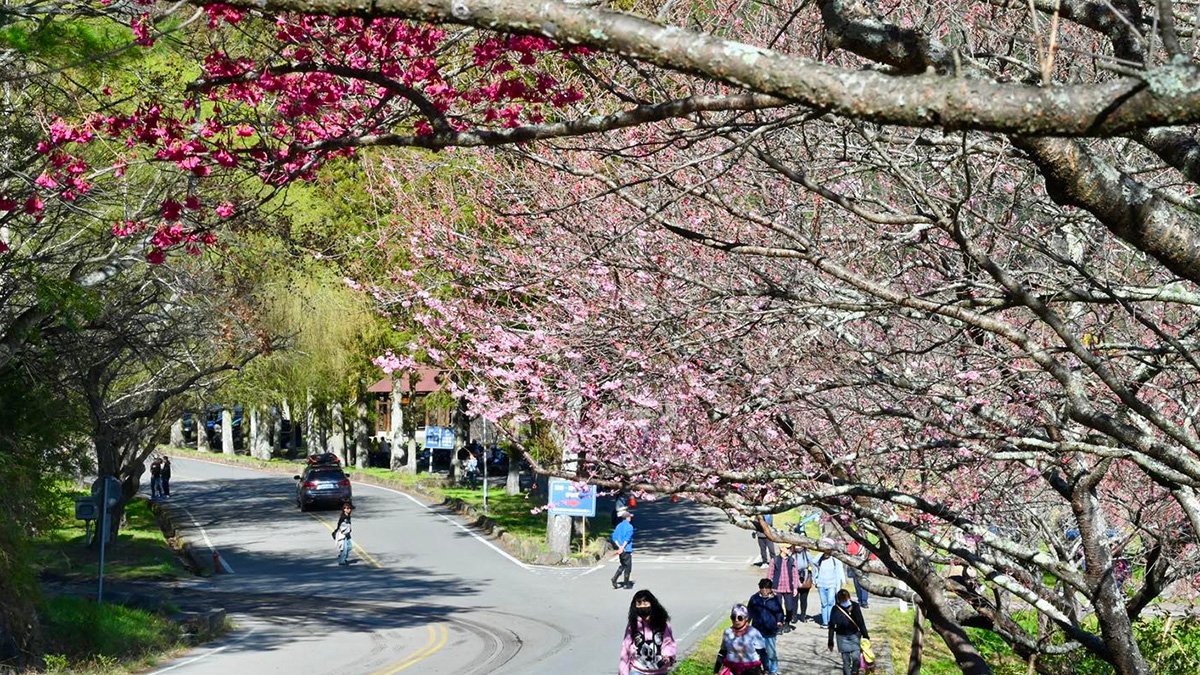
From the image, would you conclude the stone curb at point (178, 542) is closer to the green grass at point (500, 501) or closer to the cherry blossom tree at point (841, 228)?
the green grass at point (500, 501)

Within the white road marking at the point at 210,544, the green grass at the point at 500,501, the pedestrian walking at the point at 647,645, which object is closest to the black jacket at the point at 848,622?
the pedestrian walking at the point at 647,645

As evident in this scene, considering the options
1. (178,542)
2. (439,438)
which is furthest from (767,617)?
(439,438)

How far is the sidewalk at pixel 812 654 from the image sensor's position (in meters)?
18.7

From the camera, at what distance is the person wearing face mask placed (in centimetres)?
1684

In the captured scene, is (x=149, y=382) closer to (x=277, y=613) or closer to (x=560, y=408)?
(x=277, y=613)

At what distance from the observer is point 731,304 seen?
356 inches

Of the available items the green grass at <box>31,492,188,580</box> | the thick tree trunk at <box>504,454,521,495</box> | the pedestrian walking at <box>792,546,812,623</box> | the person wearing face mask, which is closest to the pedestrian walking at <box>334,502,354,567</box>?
the green grass at <box>31,492,188,580</box>

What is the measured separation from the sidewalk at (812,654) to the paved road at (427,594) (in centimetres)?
151

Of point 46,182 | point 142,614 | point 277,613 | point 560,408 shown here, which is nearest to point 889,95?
point 46,182

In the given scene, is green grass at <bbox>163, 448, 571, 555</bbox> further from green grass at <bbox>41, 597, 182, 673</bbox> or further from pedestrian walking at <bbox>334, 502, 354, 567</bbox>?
green grass at <bbox>41, 597, 182, 673</bbox>

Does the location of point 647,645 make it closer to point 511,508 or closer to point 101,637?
point 101,637

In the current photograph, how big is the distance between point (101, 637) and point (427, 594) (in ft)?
27.5

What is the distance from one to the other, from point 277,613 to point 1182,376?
65.6ft

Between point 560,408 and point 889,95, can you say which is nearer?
point 889,95
